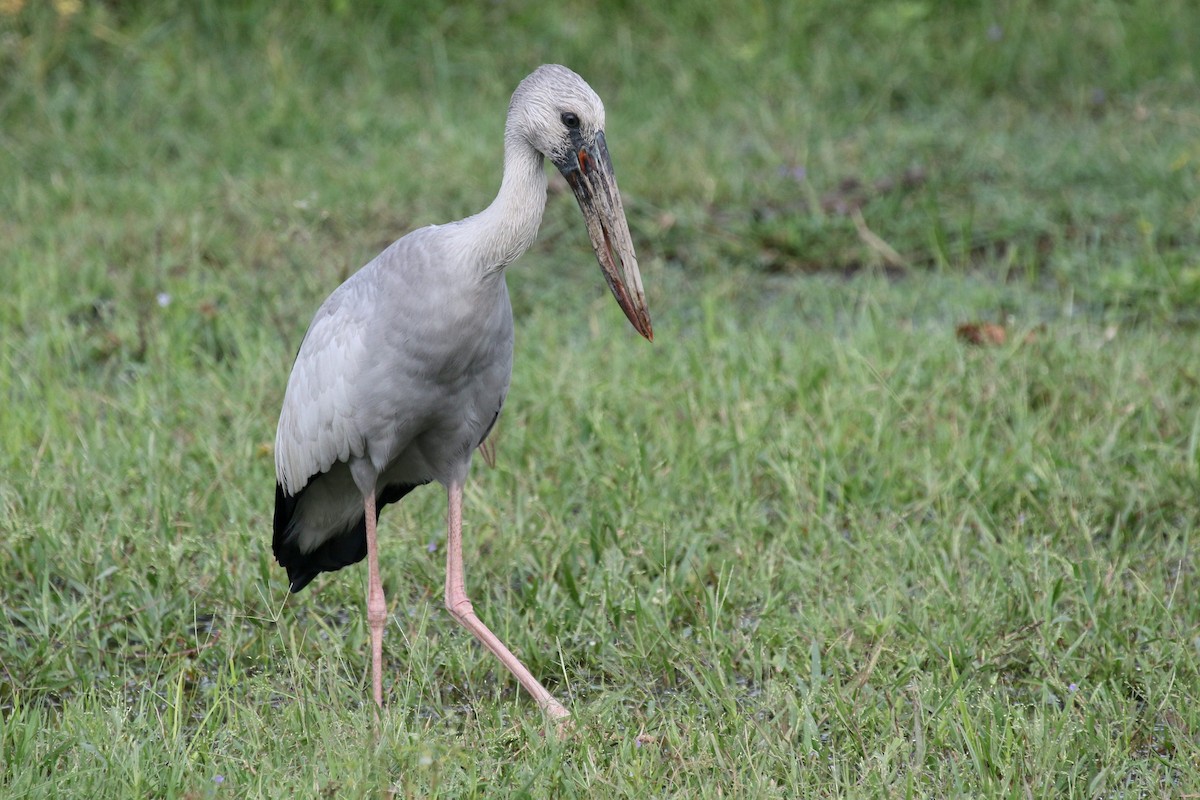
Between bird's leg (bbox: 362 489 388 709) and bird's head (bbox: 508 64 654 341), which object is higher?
bird's head (bbox: 508 64 654 341)

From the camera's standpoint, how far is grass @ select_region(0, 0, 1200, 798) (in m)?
3.17

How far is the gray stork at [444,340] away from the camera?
323cm

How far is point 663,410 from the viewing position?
480 centimetres

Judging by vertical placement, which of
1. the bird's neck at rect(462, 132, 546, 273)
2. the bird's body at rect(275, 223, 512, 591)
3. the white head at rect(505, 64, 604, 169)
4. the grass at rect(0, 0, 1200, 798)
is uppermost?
the white head at rect(505, 64, 604, 169)

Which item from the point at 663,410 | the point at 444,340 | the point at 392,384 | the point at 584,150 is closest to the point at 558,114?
the point at 584,150

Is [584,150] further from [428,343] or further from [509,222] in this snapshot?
[428,343]

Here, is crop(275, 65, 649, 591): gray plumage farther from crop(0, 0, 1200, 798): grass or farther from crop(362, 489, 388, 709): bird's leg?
crop(0, 0, 1200, 798): grass

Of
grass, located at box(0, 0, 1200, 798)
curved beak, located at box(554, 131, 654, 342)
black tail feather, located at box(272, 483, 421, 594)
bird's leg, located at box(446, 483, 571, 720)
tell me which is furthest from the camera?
black tail feather, located at box(272, 483, 421, 594)

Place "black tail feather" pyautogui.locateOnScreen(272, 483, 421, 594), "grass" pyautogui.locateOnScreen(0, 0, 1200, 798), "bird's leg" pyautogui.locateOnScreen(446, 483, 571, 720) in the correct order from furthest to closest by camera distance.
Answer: "black tail feather" pyautogui.locateOnScreen(272, 483, 421, 594) < "bird's leg" pyautogui.locateOnScreen(446, 483, 571, 720) < "grass" pyautogui.locateOnScreen(0, 0, 1200, 798)

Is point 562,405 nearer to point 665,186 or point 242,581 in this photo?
point 242,581

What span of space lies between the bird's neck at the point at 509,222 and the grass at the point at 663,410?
3.22 feet

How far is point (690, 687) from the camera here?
3.54 m

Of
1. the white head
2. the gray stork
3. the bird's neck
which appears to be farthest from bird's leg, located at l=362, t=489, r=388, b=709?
the white head

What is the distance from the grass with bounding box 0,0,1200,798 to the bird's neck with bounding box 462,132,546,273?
98 centimetres
